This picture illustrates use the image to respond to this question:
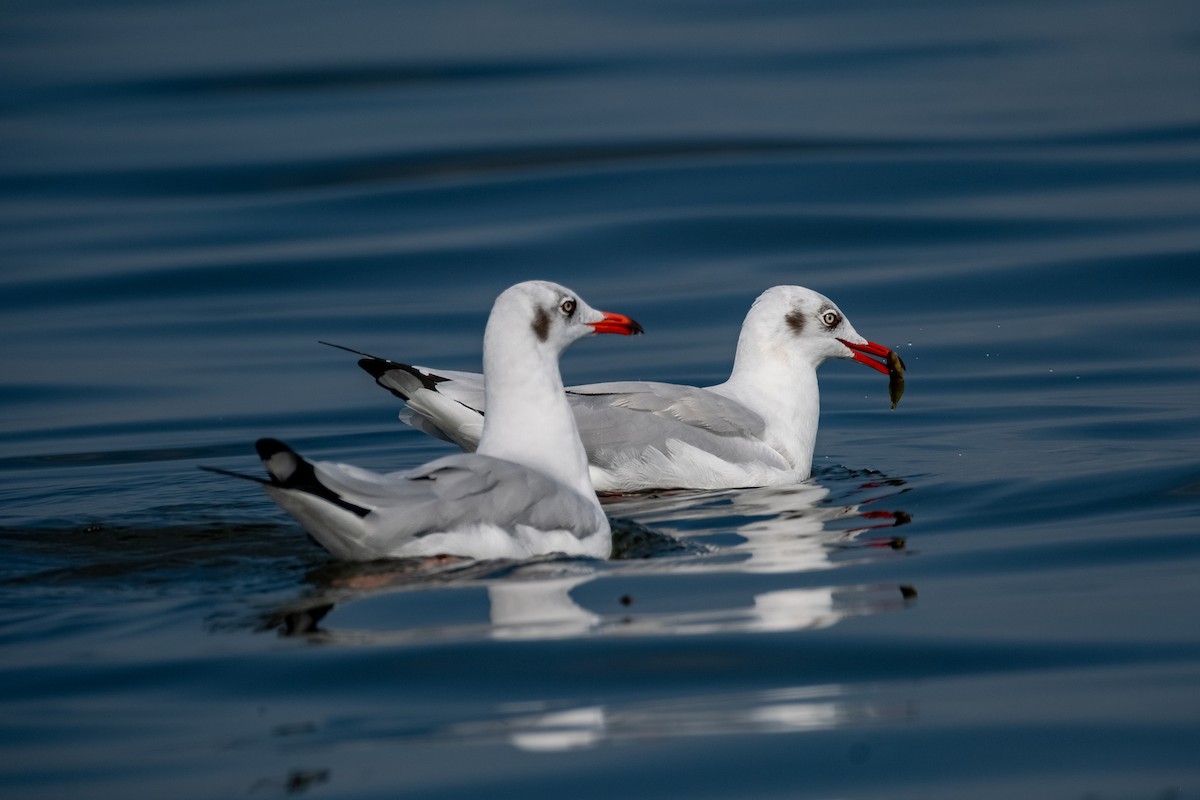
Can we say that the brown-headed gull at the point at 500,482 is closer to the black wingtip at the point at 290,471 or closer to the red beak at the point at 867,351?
the black wingtip at the point at 290,471

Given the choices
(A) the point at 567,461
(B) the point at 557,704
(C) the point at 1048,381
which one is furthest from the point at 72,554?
(C) the point at 1048,381

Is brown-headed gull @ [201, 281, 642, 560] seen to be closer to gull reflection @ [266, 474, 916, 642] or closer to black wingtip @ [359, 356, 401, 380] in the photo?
gull reflection @ [266, 474, 916, 642]

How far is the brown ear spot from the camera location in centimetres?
830

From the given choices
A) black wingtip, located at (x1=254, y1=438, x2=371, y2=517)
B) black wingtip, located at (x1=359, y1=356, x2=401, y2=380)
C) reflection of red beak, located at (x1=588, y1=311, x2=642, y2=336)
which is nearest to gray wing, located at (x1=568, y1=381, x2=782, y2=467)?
black wingtip, located at (x1=359, y1=356, x2=401, y2=380)

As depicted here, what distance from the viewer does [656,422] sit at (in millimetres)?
10008

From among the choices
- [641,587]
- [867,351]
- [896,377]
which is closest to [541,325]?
[641,587]

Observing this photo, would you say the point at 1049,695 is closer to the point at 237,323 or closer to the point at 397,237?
the point at 237,323

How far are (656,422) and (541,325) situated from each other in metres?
1.84

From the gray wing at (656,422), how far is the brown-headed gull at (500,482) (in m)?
1.30

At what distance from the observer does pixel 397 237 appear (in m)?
18.5

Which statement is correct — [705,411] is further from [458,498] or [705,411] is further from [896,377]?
[458,498]

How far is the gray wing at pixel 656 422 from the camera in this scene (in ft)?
32.6

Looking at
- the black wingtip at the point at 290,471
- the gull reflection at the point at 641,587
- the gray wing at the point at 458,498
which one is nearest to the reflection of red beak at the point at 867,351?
the gull reflection at the point at 641,587

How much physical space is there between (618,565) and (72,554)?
2.50m
